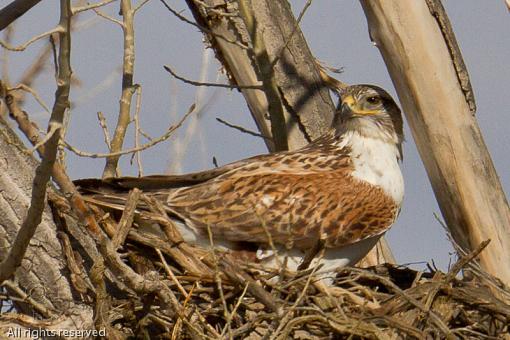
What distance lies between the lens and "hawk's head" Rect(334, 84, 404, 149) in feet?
24.6

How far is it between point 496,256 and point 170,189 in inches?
79.7

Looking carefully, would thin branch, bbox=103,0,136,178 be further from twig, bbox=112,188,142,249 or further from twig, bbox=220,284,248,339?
twig, bbox=220,284,248,339

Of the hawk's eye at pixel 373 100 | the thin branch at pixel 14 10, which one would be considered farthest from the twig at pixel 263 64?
the thin branch at pixel 14 10

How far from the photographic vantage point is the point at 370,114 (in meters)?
7.61

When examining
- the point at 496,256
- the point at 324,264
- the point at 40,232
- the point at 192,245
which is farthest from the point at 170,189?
the point at 496,256

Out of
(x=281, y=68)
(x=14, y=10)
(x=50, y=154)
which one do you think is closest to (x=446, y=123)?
(x=281, y=68)

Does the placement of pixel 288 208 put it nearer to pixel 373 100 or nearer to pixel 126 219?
pixel 126 219

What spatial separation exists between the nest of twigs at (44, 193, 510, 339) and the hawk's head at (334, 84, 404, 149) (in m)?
1.43

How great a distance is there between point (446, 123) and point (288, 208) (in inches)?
42.3

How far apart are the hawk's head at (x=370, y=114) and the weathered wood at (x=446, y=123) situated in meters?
0.70

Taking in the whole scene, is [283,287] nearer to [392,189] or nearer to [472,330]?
[472,330]

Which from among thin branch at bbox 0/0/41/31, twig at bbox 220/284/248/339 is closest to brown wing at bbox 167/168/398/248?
twig at bbox 220/284/248/339

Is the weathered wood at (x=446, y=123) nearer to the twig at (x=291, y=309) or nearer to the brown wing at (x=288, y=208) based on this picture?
the brown wing at (x=288, y=208)

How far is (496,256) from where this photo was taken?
22.2 ft
